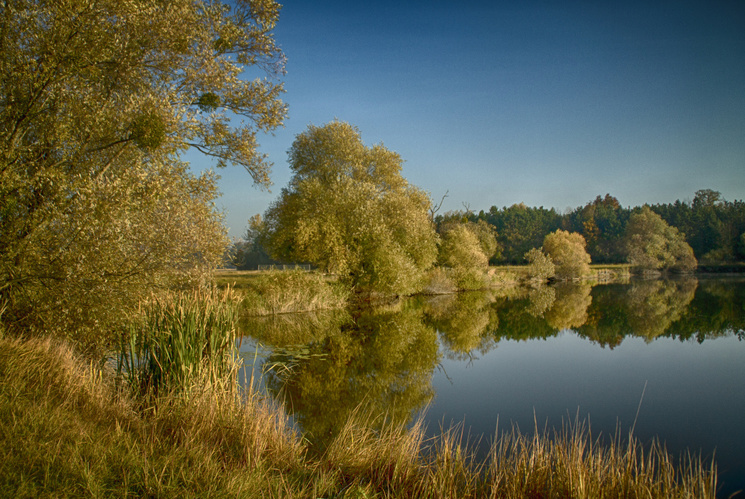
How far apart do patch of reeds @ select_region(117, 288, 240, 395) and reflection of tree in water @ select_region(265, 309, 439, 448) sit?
1.79 meters

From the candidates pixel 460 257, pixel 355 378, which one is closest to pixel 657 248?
pixel 460 257

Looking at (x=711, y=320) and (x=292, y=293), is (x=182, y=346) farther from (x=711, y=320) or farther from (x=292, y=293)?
(x=711, y=320)

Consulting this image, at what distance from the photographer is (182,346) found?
582cm

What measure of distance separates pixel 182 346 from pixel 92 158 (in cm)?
547

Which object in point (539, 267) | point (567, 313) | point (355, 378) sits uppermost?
point (539, 267)

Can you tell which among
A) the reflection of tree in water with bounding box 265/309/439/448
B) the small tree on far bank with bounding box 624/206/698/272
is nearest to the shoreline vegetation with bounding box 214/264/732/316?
the reflection of tree in water with bounding box 265/309/439/448

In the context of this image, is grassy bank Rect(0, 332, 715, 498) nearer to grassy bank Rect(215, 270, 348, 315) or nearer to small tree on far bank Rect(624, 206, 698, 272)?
grassy bank Rect(215, 270, 348, 315)

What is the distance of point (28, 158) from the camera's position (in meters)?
7.95

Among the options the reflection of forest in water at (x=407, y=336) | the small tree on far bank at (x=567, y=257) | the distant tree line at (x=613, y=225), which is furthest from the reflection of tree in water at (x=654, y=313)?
the distant tree line at (x=613, y=225)

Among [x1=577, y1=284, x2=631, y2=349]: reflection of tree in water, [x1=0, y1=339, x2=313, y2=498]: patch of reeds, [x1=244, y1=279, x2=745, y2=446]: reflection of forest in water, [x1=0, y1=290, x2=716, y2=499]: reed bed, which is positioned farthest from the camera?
[x1=577, y1=284, x2=631, y2=349]: reflection of tree in water

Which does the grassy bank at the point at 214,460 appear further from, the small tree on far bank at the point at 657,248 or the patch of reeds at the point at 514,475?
the small tree on far bank at the point at 657,248

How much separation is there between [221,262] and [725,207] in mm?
84839

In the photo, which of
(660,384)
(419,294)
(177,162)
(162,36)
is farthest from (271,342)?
(419,294)

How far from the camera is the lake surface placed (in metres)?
7.05
